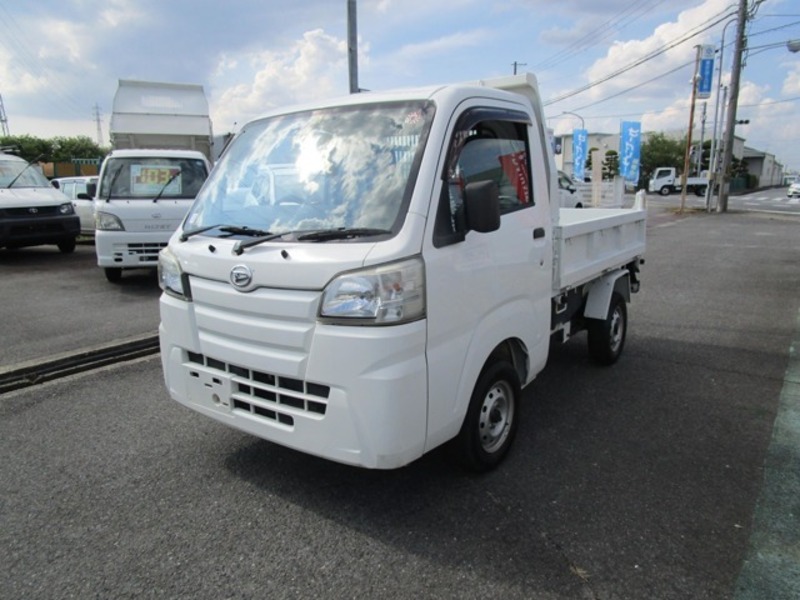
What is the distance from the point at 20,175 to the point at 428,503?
39.7 ft

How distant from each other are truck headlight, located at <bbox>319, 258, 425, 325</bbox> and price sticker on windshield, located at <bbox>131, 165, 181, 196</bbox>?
283 inches

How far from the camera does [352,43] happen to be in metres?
9.48

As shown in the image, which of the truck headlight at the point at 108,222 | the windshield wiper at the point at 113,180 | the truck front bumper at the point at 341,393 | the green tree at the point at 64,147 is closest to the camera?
the truck front bumper at the point at 341,393

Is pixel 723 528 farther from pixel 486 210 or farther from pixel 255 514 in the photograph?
pixel 255 514

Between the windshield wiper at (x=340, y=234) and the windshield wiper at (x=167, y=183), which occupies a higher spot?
the windshield wiper at (x=167, y=183)

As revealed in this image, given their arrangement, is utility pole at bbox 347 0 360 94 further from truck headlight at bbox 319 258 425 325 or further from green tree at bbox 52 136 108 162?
green tree at bbox 52 136 108 162

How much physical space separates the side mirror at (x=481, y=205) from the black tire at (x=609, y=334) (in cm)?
268

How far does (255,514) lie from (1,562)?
3.76 feet

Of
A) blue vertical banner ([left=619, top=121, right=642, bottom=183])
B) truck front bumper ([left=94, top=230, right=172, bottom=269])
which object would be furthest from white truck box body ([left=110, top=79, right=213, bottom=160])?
blue vertical banner ([left=619, top=121, right=642, bottom=183])

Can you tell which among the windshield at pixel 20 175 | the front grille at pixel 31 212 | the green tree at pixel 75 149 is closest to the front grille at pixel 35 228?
the front grille at pixel 31 212

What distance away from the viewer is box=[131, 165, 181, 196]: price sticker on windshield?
8.82 meters

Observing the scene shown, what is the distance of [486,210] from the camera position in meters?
2.73

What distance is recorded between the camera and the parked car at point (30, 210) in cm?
1052

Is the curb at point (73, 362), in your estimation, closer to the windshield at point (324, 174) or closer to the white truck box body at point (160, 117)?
the windshield at point (324, 174)
